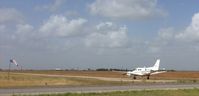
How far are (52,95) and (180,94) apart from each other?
50.7 feet

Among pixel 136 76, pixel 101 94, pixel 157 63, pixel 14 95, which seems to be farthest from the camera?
pixel 157 63

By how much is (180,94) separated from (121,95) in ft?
29.7

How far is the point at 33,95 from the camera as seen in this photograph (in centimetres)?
4034

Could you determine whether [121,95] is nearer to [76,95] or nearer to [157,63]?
[76,95]

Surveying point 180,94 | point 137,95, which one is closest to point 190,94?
point 180,94

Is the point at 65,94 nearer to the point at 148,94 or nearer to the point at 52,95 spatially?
the point at 52,95

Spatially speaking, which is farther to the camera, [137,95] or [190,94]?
[190,94]

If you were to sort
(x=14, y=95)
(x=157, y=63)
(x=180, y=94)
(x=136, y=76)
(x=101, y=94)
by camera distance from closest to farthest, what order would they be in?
(x=14, y=95) → (x=101, y=94) → (x=180, y=94) → (x=136, y=76) → (x=157, y=63)

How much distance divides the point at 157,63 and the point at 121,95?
292ft

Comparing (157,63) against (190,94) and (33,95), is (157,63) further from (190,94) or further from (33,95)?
(33,95)

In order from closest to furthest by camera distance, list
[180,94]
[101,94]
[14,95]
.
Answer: [14,95], [101,94], [180,94]

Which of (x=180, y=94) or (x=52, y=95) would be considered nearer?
(x=52, y=95)

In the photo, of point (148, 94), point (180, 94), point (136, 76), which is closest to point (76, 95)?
point (148, 94)

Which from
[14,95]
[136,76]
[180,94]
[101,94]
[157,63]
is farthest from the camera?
[157,63]
